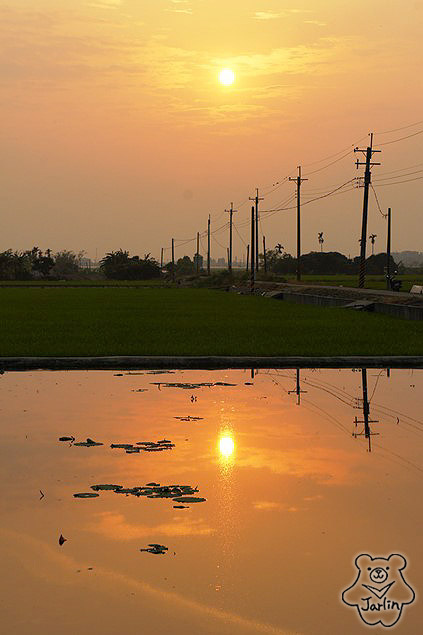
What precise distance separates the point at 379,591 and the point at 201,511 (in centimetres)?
255

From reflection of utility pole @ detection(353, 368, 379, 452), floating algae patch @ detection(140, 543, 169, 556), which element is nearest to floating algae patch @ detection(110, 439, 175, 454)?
reflection of utility pole @ detection(353, 368, 379, 452)

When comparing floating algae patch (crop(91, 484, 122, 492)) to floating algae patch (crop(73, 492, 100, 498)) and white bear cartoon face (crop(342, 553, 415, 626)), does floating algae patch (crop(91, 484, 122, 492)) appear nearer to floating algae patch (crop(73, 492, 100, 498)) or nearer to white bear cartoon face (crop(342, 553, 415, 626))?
floating algae patch (crop(73, 492, 100, 498))

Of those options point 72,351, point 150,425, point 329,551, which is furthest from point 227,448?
point 72,351

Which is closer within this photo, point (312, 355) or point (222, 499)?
point (222, 499)

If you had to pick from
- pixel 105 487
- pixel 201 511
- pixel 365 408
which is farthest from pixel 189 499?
pixel 365 408

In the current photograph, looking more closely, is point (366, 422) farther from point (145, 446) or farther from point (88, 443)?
point (88, 443)

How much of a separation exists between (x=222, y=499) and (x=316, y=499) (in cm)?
98

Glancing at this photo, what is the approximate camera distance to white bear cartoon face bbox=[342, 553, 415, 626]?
22.4 ft

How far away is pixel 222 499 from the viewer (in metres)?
9.80

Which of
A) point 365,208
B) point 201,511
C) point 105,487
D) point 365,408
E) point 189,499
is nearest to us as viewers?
point 201,511

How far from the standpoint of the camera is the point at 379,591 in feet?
23.7

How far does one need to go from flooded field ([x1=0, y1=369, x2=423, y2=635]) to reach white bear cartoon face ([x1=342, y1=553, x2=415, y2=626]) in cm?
7

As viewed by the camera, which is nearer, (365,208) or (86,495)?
(86,495)

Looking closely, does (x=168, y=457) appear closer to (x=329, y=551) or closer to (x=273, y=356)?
(x=329, y=551)
